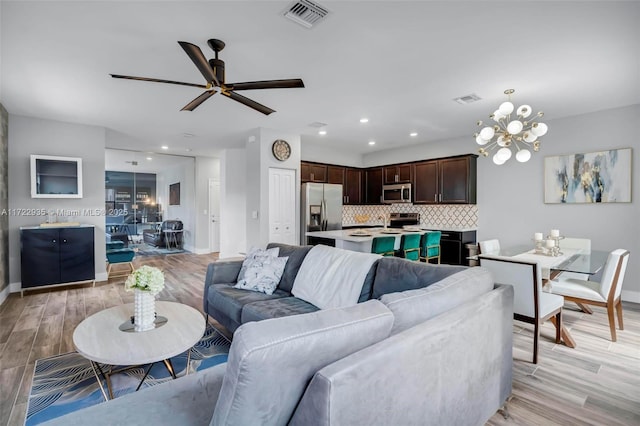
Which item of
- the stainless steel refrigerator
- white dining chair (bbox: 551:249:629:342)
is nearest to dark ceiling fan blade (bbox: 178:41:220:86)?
the stainless steel refrigerator

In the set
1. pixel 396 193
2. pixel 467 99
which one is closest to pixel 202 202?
pixel 396 193

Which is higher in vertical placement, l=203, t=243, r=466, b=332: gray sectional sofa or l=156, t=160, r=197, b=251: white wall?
l=156, t=160, r=197, b=251: white wall

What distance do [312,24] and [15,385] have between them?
3.42 m

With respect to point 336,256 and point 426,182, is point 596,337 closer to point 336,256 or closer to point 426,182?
point 336,256

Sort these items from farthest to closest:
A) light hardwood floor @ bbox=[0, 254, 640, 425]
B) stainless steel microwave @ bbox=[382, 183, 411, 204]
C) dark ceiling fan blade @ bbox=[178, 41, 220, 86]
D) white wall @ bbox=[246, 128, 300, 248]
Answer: stainless steel microwave @ bbox=[382, 183, 411, 204], white wall @ bbox=[246, 128, 300, 248], dark ceiling fan blade @ bbox=[178, 41, 220, 86], light hardwood floor @ bbox=[0, 254, 640, 425]

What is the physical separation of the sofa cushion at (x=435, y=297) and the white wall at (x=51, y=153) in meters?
5.66

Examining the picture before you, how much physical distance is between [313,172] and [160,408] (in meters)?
5.90

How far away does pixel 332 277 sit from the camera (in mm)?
2639

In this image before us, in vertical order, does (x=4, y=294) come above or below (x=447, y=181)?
below

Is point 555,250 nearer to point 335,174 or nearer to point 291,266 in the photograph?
point 291,266

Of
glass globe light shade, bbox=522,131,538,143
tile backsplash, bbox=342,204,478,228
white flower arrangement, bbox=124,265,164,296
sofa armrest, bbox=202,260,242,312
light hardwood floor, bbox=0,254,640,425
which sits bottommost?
light hardwood floor, bbox=0,254,640,425

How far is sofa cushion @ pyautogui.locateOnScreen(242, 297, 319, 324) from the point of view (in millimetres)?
2418

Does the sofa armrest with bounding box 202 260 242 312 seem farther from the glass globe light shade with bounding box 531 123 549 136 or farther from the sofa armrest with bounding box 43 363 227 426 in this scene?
the glass globe light shade with bounding box 531 123 549 136

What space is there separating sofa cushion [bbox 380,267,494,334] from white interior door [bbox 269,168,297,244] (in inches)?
159
